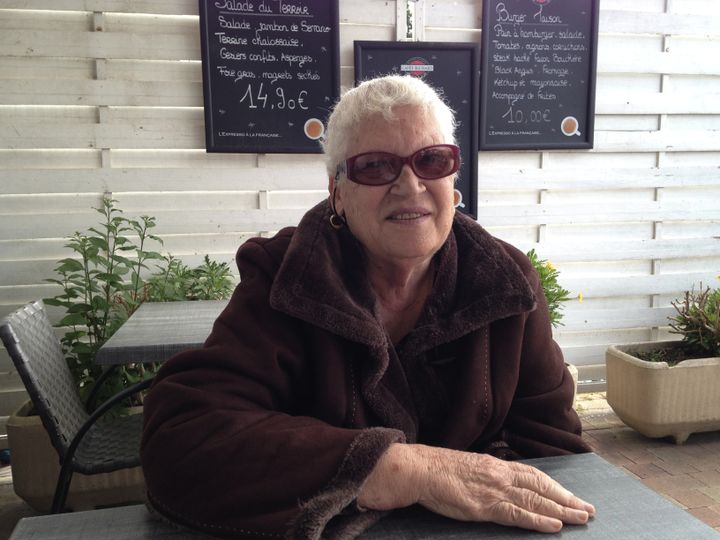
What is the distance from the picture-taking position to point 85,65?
3.40 m

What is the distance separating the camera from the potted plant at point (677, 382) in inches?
→ 138

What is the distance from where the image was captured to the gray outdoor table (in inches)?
40.0

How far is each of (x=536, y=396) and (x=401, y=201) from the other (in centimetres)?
57

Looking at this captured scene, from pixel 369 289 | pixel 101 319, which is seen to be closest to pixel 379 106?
pixel 369 289

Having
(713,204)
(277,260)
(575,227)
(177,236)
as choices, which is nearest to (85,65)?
(177,236)

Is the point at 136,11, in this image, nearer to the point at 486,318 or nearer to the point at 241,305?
the point at 241,305

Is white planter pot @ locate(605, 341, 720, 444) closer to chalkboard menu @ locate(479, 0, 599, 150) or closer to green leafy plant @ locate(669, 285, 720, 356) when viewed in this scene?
green leafy plant @ locate(669, 285, 720, 356)

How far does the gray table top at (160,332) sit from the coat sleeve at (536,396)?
3.59 feet

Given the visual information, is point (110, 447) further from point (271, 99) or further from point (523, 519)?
point (271, 99)

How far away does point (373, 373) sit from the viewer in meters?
1.35

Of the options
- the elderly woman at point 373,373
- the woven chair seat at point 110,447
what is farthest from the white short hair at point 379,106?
the woven chair seat at point 110,447

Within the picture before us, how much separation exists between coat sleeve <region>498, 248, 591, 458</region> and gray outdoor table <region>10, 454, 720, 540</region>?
0.88 feet

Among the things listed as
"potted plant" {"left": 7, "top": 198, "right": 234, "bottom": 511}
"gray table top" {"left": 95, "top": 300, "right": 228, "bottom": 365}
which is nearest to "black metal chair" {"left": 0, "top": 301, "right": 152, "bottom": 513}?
"gray table top" {"left": 95, "top": 300, "right": 228, "bottom": 365}

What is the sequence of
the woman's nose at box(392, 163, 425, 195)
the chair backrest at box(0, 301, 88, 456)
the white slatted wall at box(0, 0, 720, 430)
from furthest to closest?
the white slatted wall at box(0, 0, 720, 430), the chair backrest at box(0, 301, 88, 456), the woman's nose at box(392, 163, 425, 195)
